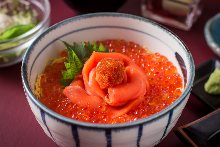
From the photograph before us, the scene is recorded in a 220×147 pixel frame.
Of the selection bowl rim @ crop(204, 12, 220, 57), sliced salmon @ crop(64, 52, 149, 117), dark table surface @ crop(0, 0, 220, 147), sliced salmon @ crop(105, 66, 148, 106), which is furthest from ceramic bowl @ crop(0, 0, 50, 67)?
bowl rim @ crop(204, 12, 220, 57)

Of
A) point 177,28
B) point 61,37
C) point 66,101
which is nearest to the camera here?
point 66,101

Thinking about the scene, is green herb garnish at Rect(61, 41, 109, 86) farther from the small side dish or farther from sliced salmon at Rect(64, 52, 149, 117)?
the small side dish

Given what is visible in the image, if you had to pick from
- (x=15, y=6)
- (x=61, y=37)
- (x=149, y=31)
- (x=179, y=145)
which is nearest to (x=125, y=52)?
(x=149, y=31)

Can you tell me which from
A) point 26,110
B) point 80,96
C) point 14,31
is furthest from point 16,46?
point 80,96

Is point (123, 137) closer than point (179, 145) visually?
Yes

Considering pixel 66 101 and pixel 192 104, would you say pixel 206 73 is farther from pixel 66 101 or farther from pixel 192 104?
pixel 66 101
